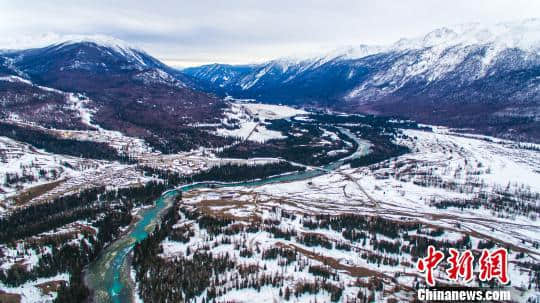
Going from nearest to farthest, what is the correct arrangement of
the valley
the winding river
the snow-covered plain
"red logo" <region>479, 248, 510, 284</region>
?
"red logo" <region>479, 248, 510, 284</region> < the winding river < the valley < the snow-covered plain

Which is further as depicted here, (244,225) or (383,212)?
(383,212)

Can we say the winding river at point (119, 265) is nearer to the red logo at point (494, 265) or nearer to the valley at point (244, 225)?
the valley at point (244, 225)

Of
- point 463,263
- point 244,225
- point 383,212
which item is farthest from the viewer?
point 383,212

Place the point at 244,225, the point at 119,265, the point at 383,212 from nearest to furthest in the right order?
the point at 119,265
the point at 244,225
the point at 383,212

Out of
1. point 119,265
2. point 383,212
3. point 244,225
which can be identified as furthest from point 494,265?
point 119,265

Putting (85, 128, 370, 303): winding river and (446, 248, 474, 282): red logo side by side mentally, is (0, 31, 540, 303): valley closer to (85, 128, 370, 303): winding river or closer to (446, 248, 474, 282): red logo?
(85, 128, 370, 303): winding river

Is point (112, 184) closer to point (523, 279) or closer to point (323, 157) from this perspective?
point (323, 157)

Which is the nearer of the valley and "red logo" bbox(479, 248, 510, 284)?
"red logo" bbox(479, 248, 510, 284)

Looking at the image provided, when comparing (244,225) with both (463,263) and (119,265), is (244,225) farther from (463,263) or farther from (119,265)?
(463,263)

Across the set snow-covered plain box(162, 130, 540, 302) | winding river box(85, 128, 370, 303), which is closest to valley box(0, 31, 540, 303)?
winding river box(85, 128, 370, 303)

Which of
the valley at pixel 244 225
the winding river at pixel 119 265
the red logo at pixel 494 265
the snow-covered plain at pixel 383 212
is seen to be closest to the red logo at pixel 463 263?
the red logo at pixel 494 265

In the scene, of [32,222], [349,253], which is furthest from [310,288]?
[32,222]

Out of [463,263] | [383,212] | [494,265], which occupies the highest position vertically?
[494,265]
